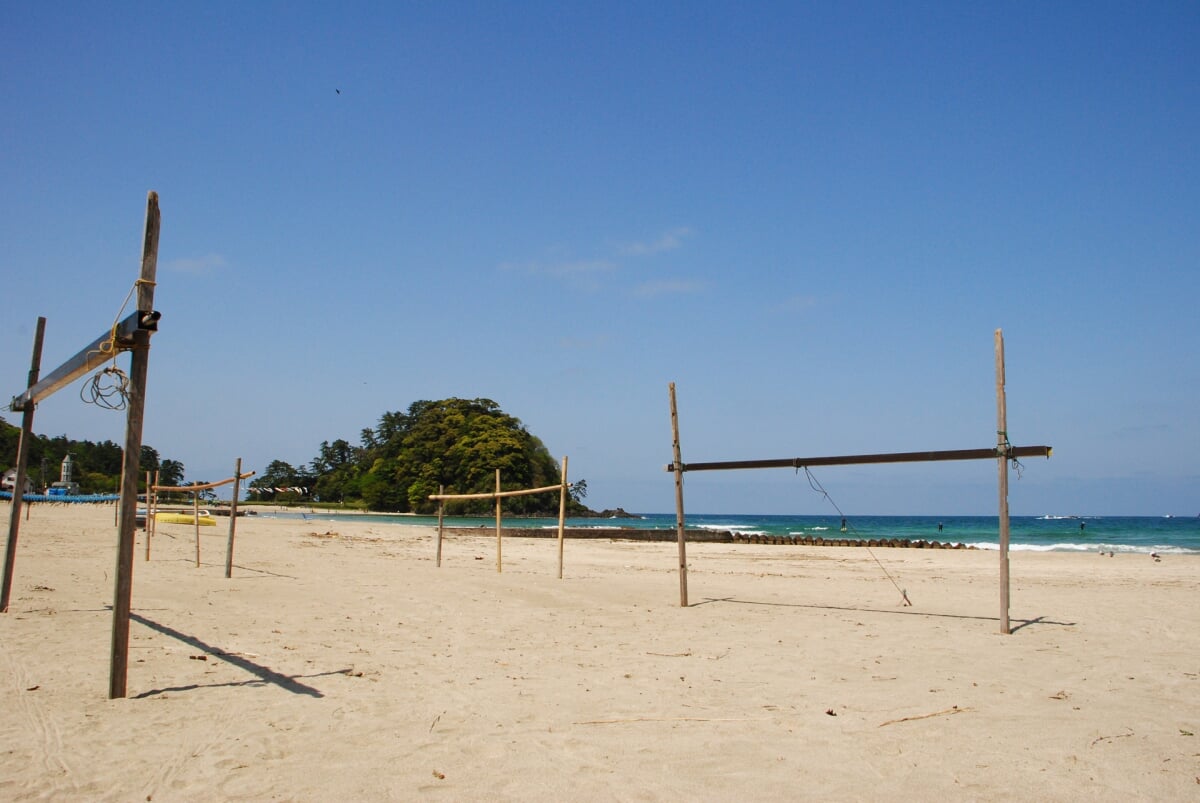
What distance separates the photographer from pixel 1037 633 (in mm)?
8602

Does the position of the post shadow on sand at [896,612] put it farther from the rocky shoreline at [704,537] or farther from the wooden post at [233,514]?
the rocky shoreline at [704,537]

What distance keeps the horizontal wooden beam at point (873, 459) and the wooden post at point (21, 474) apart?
7.21m

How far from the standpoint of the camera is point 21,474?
8.74 m

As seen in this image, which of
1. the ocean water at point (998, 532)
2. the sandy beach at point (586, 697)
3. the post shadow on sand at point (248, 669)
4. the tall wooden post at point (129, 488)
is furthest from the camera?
the ocean water at point (998, 532)

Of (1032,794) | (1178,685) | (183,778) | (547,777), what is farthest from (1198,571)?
(183,778)

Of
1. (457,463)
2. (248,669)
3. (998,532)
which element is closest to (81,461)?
(457,463)

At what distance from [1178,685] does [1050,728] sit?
6.72 ft

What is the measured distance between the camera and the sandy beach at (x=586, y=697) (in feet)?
13.1

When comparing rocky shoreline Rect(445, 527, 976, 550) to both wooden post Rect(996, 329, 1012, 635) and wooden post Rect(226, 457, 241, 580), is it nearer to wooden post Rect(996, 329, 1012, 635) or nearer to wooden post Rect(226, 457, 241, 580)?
wooden post Rect(226, 457, 241, 580)

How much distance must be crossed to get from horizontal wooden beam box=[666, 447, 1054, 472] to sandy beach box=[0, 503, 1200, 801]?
71.9 inches

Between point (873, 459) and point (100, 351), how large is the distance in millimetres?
7687

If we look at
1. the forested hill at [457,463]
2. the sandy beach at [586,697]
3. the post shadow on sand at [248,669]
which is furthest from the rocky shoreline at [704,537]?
the post shadow on sand at [248,669]

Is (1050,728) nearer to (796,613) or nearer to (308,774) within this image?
(308,774)

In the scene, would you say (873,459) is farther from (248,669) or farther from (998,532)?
(998,532)
